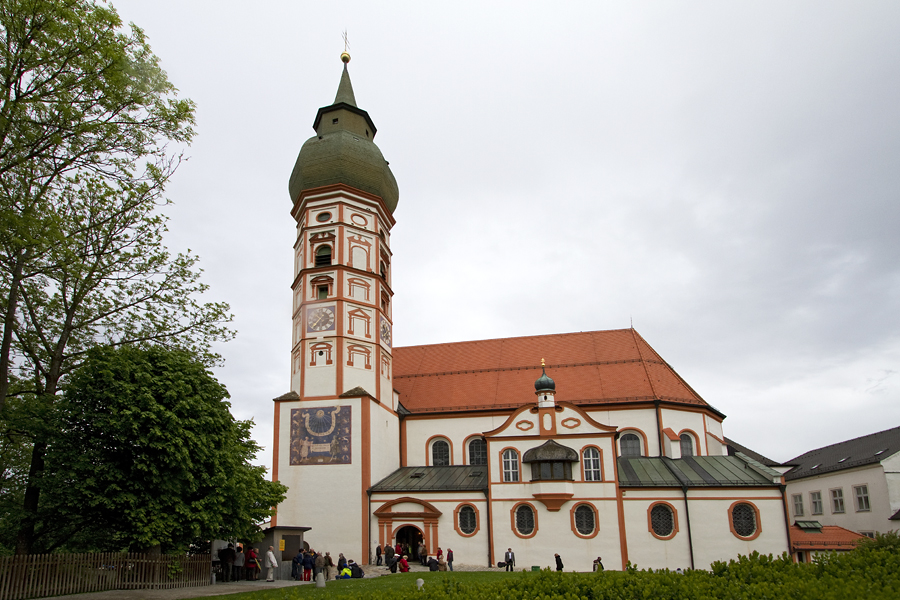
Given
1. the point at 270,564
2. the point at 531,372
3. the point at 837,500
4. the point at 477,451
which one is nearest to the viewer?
the point at 270,564

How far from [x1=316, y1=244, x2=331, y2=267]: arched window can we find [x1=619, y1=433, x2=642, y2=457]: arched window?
17.7 m

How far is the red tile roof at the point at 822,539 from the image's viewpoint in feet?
98.2

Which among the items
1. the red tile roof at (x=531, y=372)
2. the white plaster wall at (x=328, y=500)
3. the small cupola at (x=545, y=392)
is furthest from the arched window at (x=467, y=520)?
the red tile roof at (x=531, y=372)

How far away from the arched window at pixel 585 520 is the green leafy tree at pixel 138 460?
15.3m

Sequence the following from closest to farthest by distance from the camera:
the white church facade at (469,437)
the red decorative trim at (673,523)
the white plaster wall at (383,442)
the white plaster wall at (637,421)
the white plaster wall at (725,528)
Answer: the white plaster wall at (725,528) < the red decorative trim at (673,523) < the white church facade at (469,437) < the white plaster wall at (383,442) < the white plaster wall at (637,421)

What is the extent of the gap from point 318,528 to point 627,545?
13786 mm

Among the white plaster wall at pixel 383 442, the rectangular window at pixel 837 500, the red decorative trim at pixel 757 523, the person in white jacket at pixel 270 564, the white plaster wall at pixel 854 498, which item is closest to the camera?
the person in white jacket at pixel 270 564

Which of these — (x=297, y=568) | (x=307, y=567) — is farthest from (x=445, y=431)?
(x=297, y=568)

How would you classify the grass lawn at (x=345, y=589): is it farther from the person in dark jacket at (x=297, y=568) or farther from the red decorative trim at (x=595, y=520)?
the red decorative trim at (x=595, y=520)

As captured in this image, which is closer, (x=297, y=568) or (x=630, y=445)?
(x=297, y=568)

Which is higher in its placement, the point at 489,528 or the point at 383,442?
the point at 383,442

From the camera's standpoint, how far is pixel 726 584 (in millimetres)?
9812

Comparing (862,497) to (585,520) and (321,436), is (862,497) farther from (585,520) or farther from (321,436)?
(321,436)

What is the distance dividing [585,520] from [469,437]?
823 cm
